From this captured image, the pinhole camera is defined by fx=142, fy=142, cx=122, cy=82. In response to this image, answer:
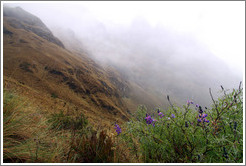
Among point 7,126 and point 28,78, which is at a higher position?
point 28,78

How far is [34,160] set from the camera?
1917mm

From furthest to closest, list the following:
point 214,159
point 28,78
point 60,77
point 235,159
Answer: point 60,77, point 28,78, point 214,159, point 235,159

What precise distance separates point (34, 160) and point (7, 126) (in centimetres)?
87

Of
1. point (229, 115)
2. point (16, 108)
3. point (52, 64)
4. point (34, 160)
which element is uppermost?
point (52, 64)

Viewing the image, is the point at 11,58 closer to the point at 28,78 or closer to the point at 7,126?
the point at 28,78

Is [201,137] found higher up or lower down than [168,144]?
higher up

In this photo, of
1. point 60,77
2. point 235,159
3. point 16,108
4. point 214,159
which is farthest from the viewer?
point 60,77

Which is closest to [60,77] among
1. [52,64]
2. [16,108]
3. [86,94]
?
[52,64]

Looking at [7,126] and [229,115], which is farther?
[7,126]

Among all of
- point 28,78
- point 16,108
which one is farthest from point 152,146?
point 28,78

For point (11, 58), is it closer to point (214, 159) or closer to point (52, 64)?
point (52, 64)

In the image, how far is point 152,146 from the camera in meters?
2.31

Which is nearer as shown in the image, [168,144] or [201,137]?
[201,137]

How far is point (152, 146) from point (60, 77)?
2310 inches
